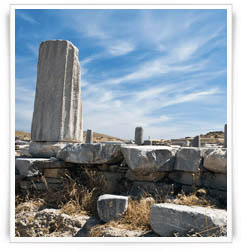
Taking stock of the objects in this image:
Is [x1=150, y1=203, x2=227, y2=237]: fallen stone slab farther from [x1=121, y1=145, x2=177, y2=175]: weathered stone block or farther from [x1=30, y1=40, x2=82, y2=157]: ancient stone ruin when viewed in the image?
[x1=30, y1=40, x2=82, y2=157]: ancient stone ruin

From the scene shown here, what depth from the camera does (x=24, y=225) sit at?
10.9ft

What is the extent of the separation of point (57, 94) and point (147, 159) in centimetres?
252

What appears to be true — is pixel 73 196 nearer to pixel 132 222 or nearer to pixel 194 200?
pixel 132 222

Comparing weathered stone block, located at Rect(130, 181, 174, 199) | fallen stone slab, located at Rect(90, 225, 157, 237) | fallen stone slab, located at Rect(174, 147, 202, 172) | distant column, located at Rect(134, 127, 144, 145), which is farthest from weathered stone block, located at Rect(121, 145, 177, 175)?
distant column, located at Rect(134, 127, 144, 145)

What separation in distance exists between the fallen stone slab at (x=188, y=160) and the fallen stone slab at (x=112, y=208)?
120 cm

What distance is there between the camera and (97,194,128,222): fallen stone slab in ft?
10.4

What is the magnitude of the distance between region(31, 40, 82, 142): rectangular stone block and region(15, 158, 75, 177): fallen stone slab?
706 millimetres

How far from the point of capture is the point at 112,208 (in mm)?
3191

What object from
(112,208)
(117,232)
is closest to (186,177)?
(112,208)
